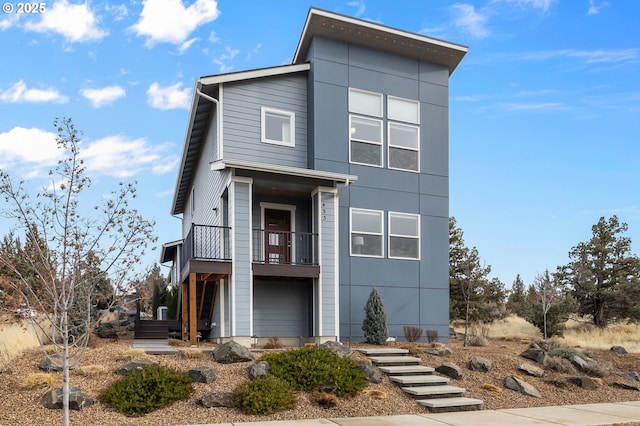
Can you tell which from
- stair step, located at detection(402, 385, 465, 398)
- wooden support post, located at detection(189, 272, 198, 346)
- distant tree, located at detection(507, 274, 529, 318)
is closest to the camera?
stair step, located at detection(402, 385, 465, 398)

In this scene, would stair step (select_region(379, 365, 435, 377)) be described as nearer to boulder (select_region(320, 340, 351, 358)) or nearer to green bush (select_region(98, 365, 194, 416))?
boulder (select_region(320, 340, 351, 358))

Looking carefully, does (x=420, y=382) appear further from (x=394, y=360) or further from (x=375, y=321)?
(x=375, y=321)

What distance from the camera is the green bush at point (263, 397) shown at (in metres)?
8.71

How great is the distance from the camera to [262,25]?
44.2ft

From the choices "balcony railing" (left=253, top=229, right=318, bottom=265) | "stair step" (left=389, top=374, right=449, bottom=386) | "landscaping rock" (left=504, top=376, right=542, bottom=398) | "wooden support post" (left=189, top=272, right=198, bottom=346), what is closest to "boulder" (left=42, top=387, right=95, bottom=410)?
"wooden support post" (left=189, top=272, right=198, bottom=346)

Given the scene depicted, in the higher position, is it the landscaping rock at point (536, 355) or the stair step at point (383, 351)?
the stair step at point (383, 351)

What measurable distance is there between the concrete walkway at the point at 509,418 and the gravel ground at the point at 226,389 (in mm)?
369

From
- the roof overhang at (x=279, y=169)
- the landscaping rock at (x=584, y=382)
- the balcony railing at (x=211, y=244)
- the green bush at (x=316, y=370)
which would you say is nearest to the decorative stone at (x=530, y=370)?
the landscaping rock at (x=584, y=382)

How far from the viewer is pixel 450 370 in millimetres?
11625

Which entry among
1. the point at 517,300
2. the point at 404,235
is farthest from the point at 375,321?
the point at 517,300

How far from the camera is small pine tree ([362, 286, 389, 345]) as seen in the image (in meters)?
14.3

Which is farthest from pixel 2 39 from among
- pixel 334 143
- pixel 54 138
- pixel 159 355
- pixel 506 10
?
pixel 506 10

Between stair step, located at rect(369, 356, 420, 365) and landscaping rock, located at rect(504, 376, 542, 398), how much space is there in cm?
192

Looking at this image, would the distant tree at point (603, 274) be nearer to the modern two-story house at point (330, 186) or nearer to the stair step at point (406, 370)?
the modern two-story house at point (330, 186)
